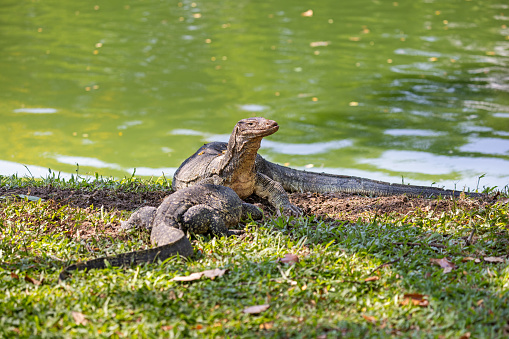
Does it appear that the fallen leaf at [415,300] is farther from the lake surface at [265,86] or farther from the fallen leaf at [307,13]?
the fallen leaf at [307,13]

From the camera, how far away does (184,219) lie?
4973mm

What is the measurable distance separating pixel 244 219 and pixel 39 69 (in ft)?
38.1

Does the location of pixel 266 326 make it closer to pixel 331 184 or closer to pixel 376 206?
pixel 376 206

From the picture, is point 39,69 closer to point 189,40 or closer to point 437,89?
point 189,40

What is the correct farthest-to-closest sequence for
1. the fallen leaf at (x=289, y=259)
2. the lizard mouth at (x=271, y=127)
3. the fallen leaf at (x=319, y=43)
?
the fallen leaf at (x=319, y=43) → the lizard mouth at (x=271, y=127) → the fallen leaf at (x=289, y=259)

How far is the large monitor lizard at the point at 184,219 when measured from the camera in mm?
4336

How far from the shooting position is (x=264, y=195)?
6605mm

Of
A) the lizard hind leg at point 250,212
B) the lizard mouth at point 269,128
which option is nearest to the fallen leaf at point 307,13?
the lizard mouth at point 269,128

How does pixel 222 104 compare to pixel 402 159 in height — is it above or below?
above

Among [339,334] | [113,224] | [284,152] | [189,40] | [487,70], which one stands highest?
[189,40]

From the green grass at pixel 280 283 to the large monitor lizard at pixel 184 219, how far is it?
10 centimetres

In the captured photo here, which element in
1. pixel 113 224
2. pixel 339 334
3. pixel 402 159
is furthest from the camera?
pixel 402 159

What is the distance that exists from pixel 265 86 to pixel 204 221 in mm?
9561

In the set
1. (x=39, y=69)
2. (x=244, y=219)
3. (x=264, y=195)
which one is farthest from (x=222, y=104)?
(x=244, y=219)
